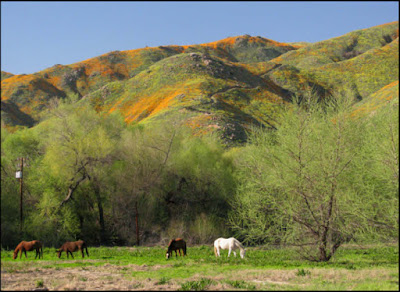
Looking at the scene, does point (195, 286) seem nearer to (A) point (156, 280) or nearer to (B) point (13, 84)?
(A) point (156, 280)

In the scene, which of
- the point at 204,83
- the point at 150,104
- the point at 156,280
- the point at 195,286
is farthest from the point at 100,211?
the point at 204,83

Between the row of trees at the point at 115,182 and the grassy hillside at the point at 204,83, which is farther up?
the grassy hillside at the point at 204,83

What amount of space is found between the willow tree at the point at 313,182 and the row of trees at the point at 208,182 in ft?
0.18

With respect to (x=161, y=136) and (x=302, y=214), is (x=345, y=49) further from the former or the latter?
(x=302, y=214)

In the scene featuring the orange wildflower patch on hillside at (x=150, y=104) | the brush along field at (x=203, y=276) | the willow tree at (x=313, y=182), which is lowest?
the brush along field at (x=203, y=276)

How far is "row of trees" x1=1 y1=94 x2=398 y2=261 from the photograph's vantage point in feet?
51.0

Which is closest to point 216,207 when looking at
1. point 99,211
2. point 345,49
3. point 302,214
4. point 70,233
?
point 99,211

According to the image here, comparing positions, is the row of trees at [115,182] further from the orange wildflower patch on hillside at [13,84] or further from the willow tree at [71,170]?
the orange wildflower patch on hillside at [13,84]

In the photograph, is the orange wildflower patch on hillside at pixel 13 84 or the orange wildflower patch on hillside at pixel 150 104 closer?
the orange wildflower patch on hillside at pixel 150 104

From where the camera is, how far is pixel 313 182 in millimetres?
15672

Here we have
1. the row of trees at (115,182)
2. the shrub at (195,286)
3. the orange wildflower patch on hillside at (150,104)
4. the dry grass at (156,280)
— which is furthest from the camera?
the orange wildflower patch on hillside at (150,104)

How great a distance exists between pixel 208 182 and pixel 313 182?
18.3 metres

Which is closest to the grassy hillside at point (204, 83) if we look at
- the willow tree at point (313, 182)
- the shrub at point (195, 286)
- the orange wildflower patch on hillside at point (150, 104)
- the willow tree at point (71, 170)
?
the orange wildflower patch on hillside at point (150, 104)

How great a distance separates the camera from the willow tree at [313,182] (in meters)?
15.6
